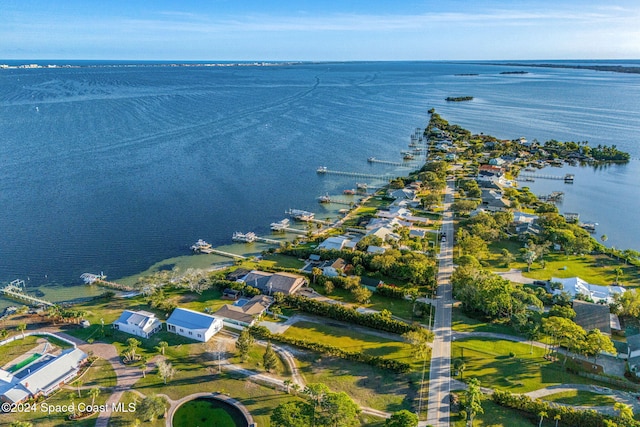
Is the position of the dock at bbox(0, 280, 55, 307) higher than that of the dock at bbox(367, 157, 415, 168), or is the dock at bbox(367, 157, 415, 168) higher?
the dock at bbox(367, 157, 415, 168)

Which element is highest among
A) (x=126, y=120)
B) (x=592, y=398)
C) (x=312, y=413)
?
(x=126, y=120)

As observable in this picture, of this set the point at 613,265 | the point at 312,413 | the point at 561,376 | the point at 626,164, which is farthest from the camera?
the point at 626,164

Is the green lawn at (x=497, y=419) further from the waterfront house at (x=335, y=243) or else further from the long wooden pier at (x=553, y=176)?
the long wooden pier at (x=553, y=176)

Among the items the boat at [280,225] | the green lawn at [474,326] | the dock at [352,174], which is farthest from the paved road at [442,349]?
the dock at [352,174]

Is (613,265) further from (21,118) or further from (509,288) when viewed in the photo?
(21,118)

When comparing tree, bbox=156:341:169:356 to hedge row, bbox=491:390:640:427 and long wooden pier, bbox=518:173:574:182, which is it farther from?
long wooden pier, bbox=518:173:574:182

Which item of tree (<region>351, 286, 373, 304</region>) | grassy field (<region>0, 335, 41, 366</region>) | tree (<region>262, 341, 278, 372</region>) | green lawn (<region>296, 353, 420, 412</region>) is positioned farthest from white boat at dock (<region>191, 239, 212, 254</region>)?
green lawn (<region>296, 353, 420, 412</region>)

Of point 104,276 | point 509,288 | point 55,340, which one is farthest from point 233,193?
point 509,288
